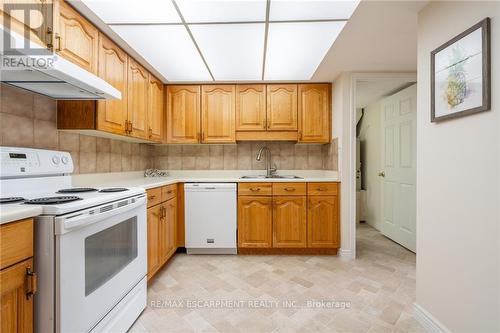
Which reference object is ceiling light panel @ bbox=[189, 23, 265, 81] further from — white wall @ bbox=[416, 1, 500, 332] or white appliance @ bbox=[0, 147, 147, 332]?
white appliance @ bbox=[0, 147, 147, 332]

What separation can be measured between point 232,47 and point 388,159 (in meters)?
2.61

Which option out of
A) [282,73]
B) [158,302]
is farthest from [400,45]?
[158,302]

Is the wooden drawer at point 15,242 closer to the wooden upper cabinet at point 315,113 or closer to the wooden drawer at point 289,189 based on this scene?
the wooden drawer at point 289,189

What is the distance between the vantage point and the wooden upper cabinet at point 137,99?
2.20m

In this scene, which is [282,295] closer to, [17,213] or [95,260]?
[95,260]

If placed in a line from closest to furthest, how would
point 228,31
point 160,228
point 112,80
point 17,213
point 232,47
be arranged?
point 17,213
point 228,31
point 112,80
point 232,47
point 160,228

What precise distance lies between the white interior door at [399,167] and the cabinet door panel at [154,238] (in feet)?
9.34

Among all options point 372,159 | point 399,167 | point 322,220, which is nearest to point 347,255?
point 322,220

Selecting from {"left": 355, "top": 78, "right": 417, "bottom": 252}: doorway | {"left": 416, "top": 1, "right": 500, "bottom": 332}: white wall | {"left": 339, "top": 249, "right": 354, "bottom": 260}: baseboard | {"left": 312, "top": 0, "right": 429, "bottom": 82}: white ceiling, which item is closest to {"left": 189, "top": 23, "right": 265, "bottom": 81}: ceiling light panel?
{"left": 312, "top": 0, "right": 429, "bottom": 82}: white ceiling

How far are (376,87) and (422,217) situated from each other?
223cm

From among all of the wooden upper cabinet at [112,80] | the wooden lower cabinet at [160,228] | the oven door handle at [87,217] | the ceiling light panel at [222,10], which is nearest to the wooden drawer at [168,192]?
the wooden lower cabinet at [160,228]

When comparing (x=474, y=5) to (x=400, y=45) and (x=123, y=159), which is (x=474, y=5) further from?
(x=123, y=159)

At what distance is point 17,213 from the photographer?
0.89 metres

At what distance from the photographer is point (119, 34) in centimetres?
185
